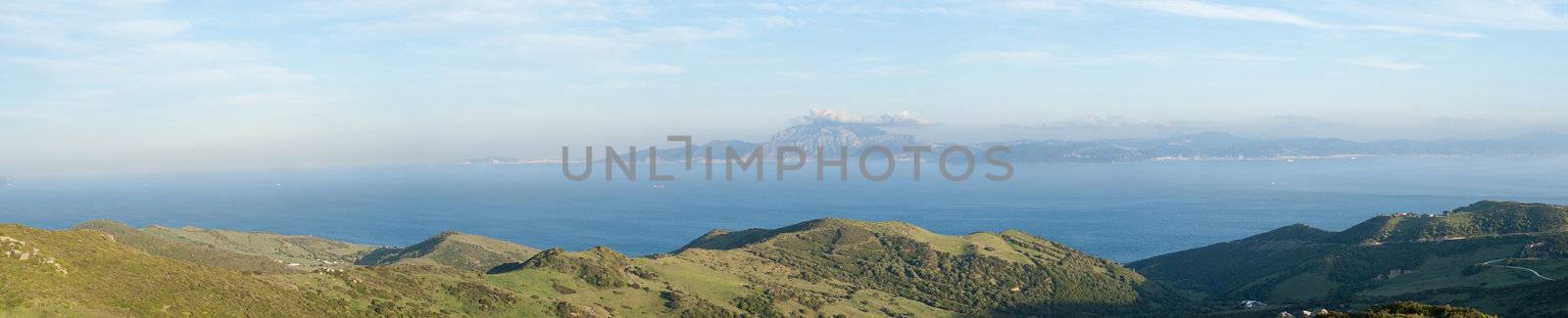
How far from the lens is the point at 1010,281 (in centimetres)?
13012

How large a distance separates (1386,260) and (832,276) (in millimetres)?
71770

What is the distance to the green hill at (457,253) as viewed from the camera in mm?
162500

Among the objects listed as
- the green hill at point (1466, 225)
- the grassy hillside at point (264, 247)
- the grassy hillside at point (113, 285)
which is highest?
the grassy hillside at point (113, 285)

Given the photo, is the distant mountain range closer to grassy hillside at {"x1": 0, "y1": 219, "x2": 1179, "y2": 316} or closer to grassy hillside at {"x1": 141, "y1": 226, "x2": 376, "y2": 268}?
grassy hillside at {"x1": 0, "y1": 219, "x2": 1179, "y2": 316}

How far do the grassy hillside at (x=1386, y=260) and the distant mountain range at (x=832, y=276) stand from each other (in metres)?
0.39

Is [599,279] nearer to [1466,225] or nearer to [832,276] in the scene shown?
[832,276]

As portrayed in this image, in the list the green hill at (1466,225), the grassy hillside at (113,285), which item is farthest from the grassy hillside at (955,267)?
the grassy hillside at (113,285)

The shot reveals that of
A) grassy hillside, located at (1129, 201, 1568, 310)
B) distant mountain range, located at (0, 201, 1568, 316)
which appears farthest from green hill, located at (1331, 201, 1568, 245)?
distant mountain range, located at (0, 201, 1568, 316)

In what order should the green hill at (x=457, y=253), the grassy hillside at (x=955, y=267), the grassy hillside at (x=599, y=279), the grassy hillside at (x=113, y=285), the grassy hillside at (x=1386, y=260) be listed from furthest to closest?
1. the green hill at (x=457, y=253)
2. the grassy hillside at (x=955, y=267)
3. the grassy hillside at (x=1386, y=260)
4. the grassy hillside at (x=599, y=279)
5. the grassy hillside at (x=113, y=285)

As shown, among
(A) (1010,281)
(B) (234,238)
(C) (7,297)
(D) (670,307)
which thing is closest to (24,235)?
(C) (7,297)

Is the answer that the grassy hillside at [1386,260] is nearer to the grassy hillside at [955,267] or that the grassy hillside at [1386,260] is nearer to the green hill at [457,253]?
the grassy hillside at [955,267]

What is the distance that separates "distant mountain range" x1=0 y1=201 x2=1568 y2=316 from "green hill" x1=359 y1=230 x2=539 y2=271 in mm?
706

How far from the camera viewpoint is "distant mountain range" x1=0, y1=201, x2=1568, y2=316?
58.0 m

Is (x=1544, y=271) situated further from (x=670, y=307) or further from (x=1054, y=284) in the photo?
(x=670, y=307)
